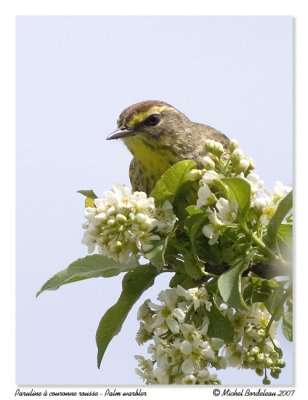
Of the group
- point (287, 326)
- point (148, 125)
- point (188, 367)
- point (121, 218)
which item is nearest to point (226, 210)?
point (121, 218)

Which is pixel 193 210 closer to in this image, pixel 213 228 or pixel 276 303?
pixel 213 228

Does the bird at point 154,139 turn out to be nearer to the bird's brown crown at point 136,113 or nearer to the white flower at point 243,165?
the bird's brown crown at point 136,113

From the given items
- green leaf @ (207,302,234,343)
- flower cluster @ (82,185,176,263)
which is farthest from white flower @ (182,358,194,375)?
flower cluster @ (82,185,176,263)

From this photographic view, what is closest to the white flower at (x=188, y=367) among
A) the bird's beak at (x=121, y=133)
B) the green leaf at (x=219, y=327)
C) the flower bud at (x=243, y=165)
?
the green leaf at (x=219, y=327)

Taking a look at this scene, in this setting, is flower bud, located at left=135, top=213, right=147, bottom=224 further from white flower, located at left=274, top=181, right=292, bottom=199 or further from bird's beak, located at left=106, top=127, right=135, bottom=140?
bird's beak, located at left=106, top=127, right=135, bottom=140

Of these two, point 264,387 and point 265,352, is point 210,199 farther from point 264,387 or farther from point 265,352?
point 264,387
